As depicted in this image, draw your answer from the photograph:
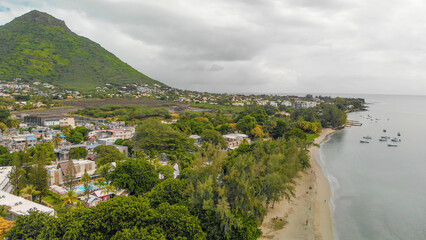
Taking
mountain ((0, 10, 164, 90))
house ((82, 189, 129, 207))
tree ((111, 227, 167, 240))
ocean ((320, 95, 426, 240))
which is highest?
mountain ((0, 10, 164, 90))

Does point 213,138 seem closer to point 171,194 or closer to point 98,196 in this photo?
point 98,196

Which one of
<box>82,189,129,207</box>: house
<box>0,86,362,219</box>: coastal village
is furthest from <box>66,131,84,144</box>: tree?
<box>82,189,129,207</box>: house

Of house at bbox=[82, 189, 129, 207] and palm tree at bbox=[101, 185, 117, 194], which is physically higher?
palm tree at bbox=[101, 185, 117, 194]

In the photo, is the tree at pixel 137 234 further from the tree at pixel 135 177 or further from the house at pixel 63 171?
the house at pixel 63 171

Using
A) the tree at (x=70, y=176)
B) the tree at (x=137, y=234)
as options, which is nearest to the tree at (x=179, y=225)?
the tree at (x=137, y=234)

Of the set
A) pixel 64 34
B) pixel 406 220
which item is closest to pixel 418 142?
pixel 406 220

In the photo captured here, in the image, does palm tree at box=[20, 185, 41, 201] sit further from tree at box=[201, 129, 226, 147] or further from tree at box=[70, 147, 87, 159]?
tree at box=[201, 129, 226, 147]
